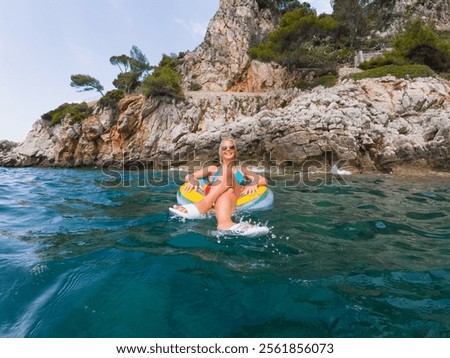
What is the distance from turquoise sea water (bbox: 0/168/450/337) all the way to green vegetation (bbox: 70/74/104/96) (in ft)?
139

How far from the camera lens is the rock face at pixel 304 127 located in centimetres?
1485

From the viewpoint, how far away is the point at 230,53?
37.4 meters

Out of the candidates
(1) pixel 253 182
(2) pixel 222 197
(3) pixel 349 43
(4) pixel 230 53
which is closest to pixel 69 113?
(4) pixel 230 53

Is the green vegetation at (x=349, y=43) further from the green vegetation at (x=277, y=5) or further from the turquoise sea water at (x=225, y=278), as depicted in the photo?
the turquoise sea water at (x=225, y=278)

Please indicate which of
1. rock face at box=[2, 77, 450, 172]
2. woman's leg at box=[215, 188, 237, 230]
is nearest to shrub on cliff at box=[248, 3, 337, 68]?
rock face at box=[2, 77, 450, 172]

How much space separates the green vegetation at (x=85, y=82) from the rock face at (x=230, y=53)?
46.2 ft

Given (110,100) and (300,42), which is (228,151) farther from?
(110,100)

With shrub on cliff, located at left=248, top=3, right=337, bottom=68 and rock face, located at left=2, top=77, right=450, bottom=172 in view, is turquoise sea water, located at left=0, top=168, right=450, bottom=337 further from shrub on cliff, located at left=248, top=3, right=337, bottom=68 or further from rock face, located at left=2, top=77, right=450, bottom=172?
shrub on cliff, located at left=248, top=3, right=337, bottom=68

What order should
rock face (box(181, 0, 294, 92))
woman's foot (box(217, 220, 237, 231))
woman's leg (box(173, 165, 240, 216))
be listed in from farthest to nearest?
1. rock face (box(181, 0, 294, 92))
2. woman's leg (box(173, 165, 240, 216))
3. woman's foot (box(217, 220, 237, 231))

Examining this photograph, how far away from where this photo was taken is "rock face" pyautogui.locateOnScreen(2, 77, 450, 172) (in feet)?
48.7

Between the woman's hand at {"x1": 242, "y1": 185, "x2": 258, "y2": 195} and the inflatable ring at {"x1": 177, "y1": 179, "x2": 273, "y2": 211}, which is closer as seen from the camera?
the inflatable ring at {"x1": 177, "y1": 179, "x2": 273, "y2": 211}

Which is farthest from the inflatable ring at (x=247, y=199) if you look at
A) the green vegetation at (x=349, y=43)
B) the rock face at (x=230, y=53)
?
the rock face at (x=230, y=53)

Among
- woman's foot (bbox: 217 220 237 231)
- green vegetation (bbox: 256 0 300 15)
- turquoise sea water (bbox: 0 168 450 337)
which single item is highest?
green vegetation (bbox: 256 0 300 15)
